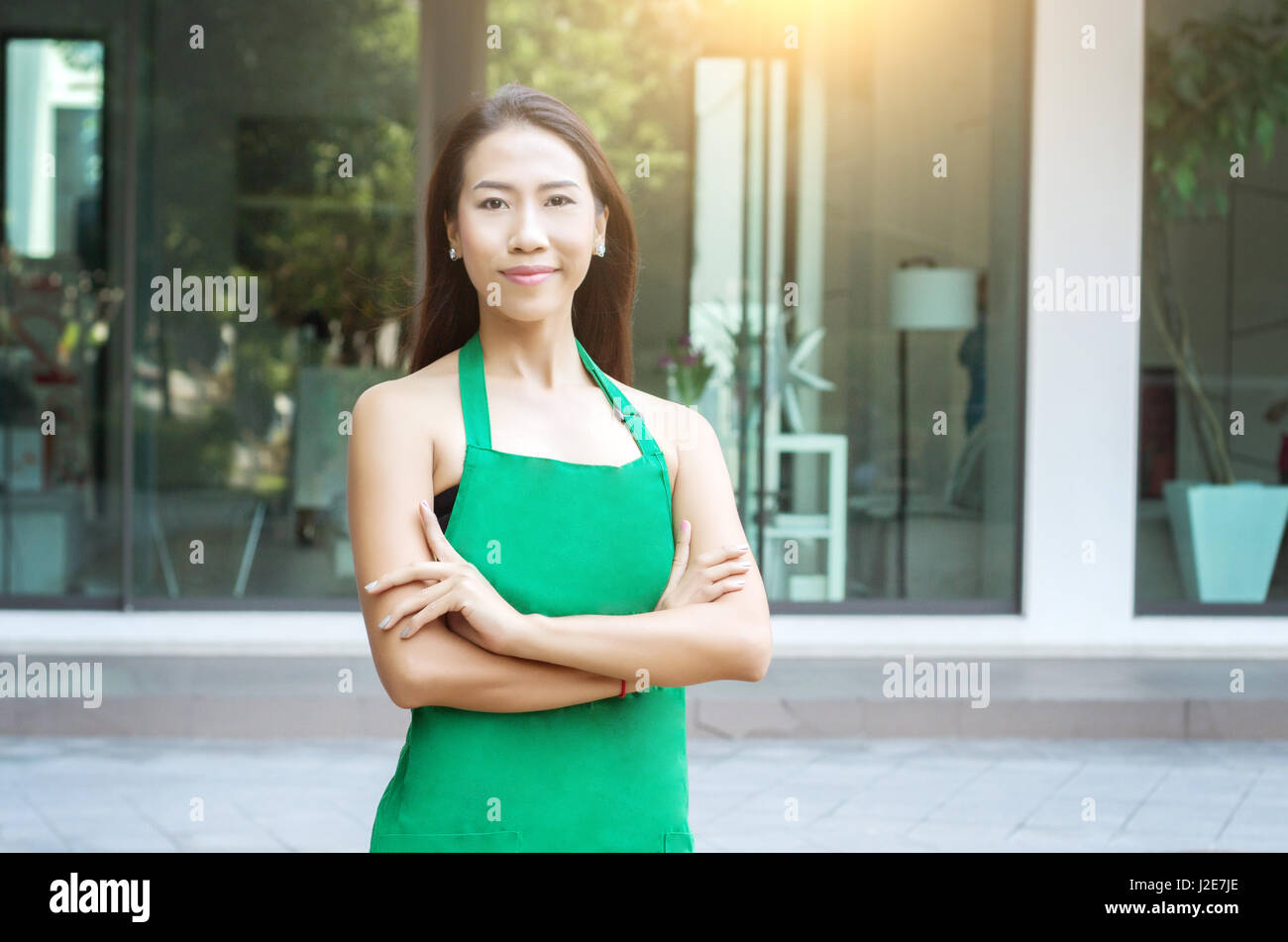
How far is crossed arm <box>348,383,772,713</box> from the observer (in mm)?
1594

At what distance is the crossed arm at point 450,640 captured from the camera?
1594mm

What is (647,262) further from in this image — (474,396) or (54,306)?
(474,396)

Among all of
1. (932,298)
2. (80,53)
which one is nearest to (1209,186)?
(932,298)

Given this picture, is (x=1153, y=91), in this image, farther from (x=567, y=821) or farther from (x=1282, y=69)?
(x=567, y=821)

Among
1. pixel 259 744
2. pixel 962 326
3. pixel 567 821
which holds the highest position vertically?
pixel 962 326

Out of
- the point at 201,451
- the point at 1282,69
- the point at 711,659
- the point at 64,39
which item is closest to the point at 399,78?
the point at 64,39

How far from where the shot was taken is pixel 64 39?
848 cm

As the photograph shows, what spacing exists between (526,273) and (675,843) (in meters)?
0.68

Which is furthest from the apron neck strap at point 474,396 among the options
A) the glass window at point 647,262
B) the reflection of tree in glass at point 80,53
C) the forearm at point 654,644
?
the reflection of tree in glass at point 80,53

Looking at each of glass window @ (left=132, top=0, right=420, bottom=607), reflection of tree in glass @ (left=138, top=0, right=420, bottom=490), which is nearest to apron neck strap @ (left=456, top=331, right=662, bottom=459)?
glass window @ (left=132, top=0, right=420, bottom=607)

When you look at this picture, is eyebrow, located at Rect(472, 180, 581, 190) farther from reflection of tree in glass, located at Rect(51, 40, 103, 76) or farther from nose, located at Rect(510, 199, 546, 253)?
reflection of tree in glass, located at Rect(51, 40, 103, 76)

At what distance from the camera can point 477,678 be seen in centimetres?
160

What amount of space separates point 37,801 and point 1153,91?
633 cm

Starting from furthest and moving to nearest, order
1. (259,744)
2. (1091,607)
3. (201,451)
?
(201,451)
(1091,607)
(259,744)
